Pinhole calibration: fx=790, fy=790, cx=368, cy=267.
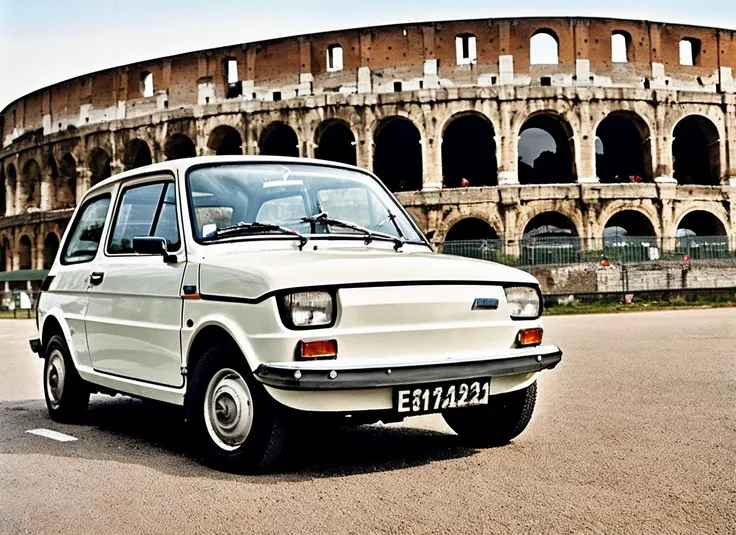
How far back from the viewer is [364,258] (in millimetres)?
3785

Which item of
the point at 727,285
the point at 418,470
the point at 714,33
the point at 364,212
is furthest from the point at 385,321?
the point at 714,33

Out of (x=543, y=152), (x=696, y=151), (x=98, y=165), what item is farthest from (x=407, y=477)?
(x=98, y=165)

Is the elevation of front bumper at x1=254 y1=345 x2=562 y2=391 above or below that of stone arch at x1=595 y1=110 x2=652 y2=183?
below

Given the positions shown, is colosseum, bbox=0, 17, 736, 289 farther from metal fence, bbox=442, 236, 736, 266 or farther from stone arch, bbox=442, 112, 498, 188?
metal fence, bbox=442, 236, 736, 266

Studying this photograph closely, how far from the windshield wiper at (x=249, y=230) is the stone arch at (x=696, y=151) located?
31.1m

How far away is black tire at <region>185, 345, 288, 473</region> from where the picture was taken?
3.57m

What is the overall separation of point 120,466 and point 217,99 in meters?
31.6

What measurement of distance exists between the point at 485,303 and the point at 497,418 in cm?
80

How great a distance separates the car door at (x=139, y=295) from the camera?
424 centimetres

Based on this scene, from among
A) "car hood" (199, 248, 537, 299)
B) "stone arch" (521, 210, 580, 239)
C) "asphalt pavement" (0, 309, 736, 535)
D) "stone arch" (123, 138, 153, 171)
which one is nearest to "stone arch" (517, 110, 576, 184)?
"stone arch" (521, 210, 580, 239)

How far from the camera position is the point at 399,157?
115ft

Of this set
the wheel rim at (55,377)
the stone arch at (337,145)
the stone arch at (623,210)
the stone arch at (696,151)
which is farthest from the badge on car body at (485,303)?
the stone arch at (696,151)

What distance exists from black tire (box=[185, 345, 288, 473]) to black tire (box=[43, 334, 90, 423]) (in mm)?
1788

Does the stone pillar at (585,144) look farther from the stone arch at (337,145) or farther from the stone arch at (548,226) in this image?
the stone arch at (337,145)
